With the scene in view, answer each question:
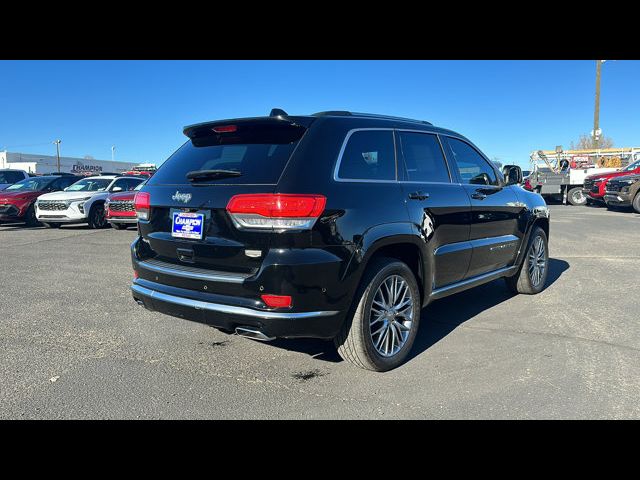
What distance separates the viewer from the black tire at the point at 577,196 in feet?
70.9

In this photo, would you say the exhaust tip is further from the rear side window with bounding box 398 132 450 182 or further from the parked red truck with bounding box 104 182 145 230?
the parked red truck with bounding box 104 182 145 230

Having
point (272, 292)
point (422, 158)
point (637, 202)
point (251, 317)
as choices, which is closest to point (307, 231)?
point (272, 292)

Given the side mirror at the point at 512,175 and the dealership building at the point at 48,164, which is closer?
the side mirror at the point at 512,175

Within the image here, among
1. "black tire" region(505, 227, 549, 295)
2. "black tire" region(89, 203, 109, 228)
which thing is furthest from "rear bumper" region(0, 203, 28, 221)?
"black tire" region(505, 227, 549, 295)

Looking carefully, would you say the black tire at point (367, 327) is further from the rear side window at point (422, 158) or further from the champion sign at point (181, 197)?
the champion sign at point (181, 197)

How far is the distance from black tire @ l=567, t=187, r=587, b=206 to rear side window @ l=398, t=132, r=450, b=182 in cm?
2040

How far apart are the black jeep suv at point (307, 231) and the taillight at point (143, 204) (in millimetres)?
15

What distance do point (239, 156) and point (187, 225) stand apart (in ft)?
1.99

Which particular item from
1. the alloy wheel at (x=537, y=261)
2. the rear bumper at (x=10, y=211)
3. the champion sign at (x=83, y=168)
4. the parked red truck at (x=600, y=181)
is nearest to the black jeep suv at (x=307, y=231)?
the alloy wheel at (x=537, y=261)

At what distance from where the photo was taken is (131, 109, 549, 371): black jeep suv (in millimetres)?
2908

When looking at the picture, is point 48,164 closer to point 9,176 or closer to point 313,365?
point 9,176
